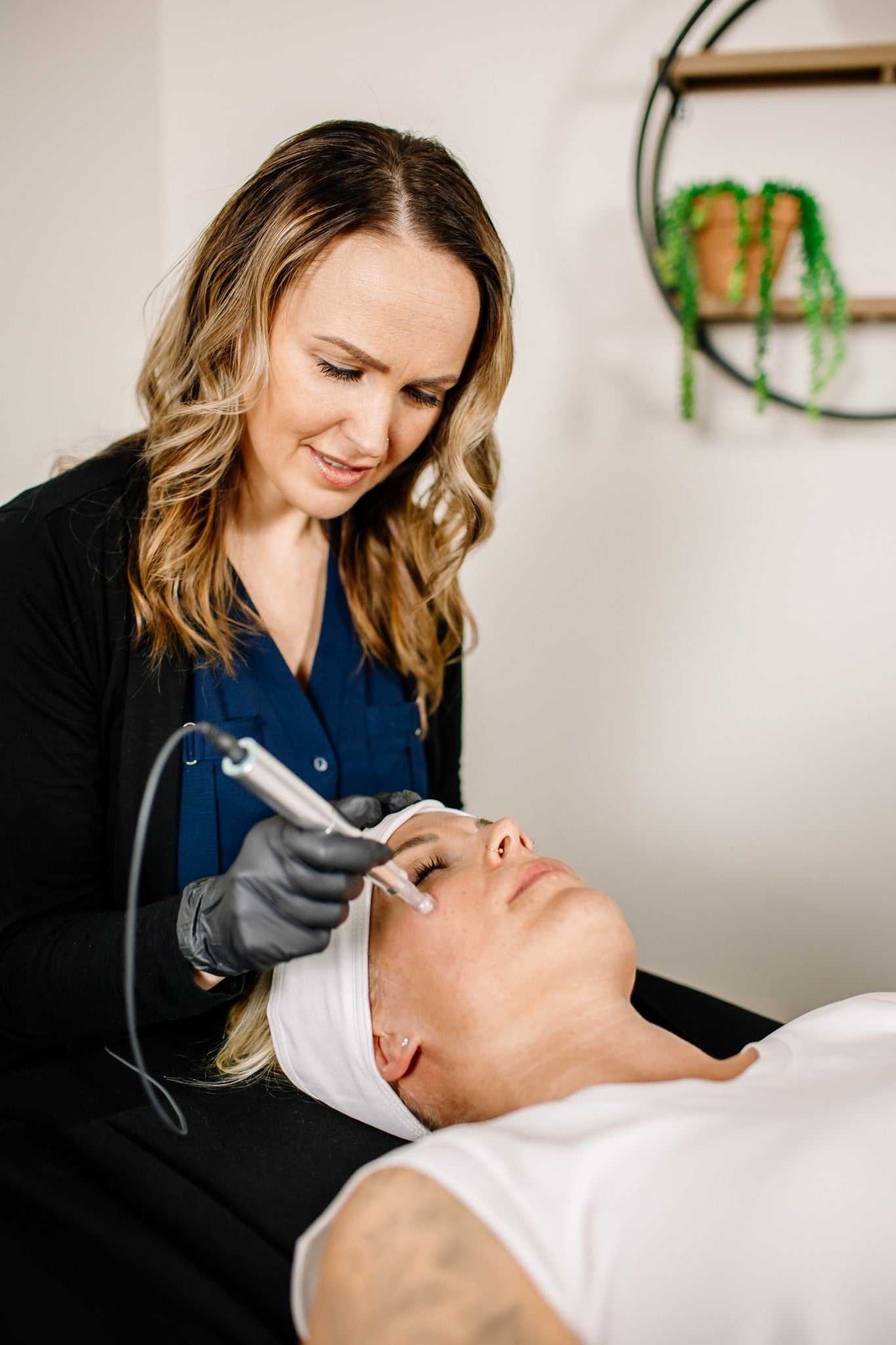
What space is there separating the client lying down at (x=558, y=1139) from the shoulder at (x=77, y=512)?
1.76ft

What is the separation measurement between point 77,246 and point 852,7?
1.60 metres

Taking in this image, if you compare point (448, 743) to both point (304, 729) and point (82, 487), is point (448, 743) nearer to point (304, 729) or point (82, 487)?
point (304, 729)

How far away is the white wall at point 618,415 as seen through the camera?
6.57 feet

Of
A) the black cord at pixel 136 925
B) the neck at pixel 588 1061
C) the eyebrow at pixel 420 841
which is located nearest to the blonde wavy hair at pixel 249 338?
the black cord at pixel 136 925

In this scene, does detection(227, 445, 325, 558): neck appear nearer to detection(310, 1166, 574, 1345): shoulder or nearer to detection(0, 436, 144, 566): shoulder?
detection(0, 436, 144, 566): shoulder

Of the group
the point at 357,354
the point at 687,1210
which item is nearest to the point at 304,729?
the point at 357,354

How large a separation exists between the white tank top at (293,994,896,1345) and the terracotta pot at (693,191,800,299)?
1455 mm

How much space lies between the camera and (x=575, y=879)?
45.5 inches

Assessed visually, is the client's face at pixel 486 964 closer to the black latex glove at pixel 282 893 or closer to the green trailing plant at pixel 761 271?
the black latex glove at pixel 282 893

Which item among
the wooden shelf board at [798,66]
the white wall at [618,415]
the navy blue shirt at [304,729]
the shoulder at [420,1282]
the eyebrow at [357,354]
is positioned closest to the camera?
the shoulder at [420,1282]

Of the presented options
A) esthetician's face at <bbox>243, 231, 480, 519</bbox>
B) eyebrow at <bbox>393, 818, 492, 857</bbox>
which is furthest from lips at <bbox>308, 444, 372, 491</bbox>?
eyebrow at <bbox>393, 818, 492, 857</bbox>

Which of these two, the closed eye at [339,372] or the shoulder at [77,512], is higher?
the closed eye at [339,372]

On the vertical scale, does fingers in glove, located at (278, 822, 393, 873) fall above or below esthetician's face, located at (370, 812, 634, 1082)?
above

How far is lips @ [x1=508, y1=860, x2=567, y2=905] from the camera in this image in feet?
3.68
